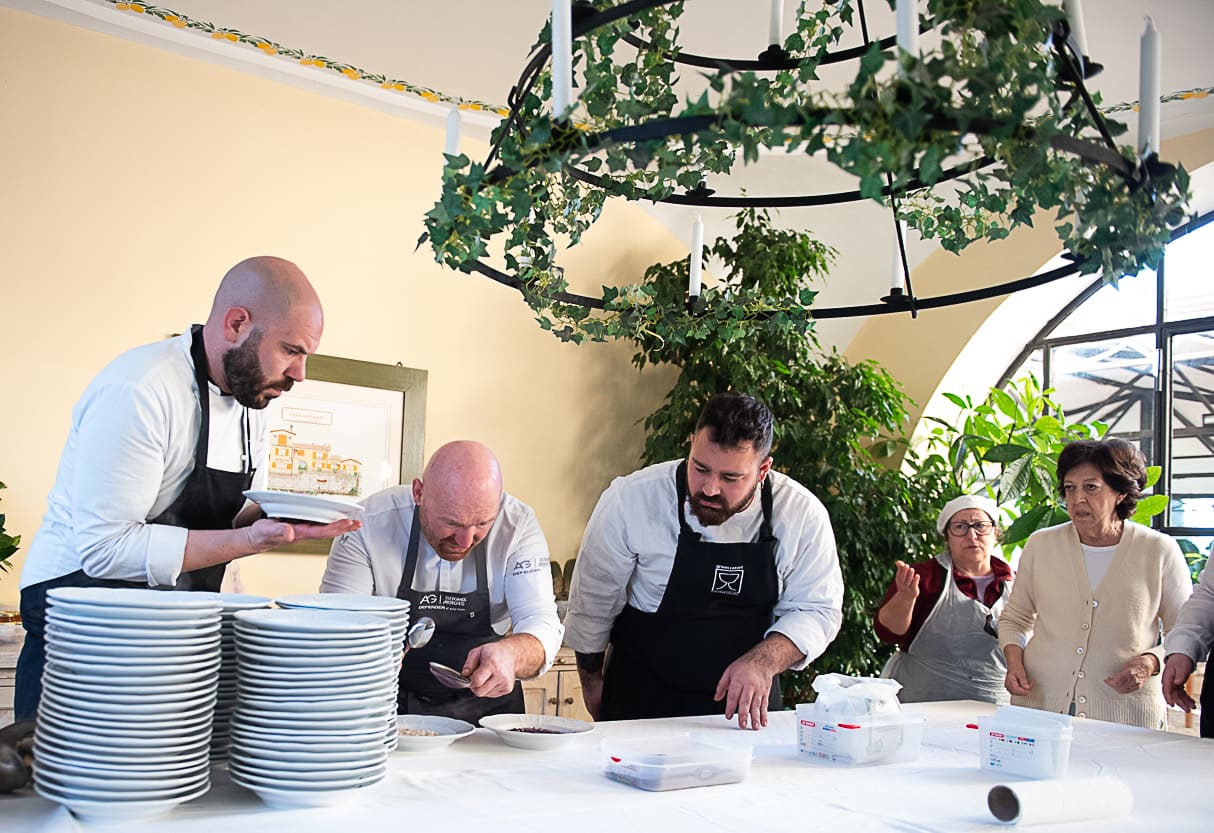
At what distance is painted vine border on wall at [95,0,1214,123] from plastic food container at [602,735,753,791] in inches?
97.8

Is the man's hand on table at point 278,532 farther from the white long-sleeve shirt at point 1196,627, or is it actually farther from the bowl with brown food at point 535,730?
the white long-sleeve shirt at point 1196,627

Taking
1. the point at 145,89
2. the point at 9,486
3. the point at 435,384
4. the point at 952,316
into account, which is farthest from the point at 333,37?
the point at 952,316

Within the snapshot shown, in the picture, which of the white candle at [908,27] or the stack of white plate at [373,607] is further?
the stack of white plate at [373,607]

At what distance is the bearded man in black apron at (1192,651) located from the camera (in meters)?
3.04

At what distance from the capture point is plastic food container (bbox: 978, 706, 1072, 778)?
2.08m

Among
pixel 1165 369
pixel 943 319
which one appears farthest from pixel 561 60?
pixel 1165 369

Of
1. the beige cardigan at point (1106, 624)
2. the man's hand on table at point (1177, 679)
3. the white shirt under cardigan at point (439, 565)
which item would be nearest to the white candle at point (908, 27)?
the white shirt under cardigan at point (439, 565)

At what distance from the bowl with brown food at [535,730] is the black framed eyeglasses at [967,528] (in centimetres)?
221

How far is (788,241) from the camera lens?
5125 mm

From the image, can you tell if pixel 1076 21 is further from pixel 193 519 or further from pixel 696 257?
pixel 193 519

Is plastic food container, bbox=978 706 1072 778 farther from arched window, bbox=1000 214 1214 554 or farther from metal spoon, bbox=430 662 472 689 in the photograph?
arched window, bbox=1000 214 1214 554

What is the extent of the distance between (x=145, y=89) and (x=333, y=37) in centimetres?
73

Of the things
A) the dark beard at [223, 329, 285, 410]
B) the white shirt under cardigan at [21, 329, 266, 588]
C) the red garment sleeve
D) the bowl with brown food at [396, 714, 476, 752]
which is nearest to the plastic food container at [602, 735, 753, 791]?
the bowl with brown food at [396, 714, 476, 752]

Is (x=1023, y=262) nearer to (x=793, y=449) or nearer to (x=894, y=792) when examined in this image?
(x=793, y=449)
